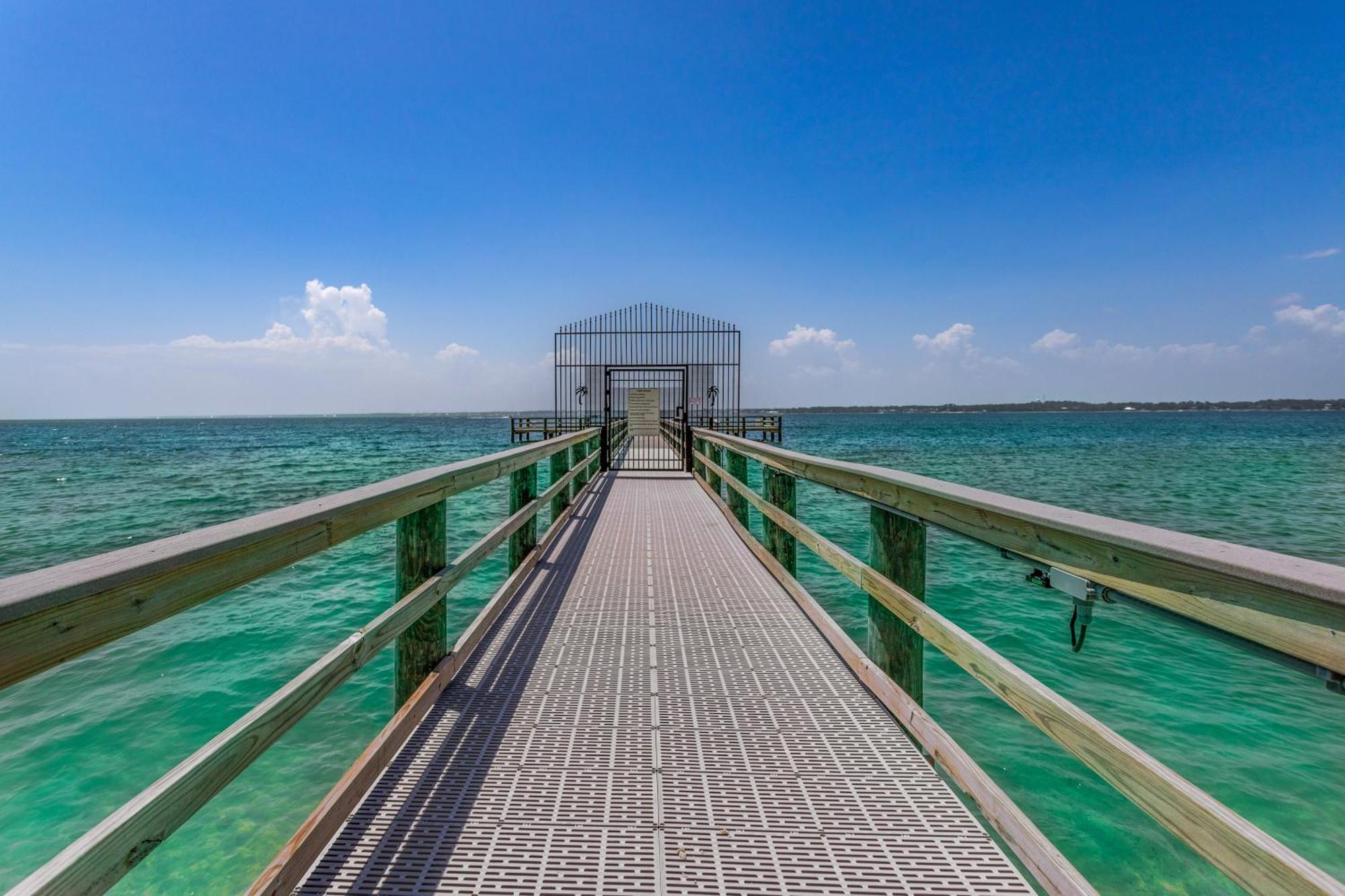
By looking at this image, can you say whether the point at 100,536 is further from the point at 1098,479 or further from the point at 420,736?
the point at 1098,479

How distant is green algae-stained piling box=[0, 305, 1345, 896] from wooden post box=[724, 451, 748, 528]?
2.40 meters

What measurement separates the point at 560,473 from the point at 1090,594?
5334 millimetres

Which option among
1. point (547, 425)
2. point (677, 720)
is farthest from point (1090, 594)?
point (547, 425)

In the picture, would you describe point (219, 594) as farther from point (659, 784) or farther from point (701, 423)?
point (701, 423)

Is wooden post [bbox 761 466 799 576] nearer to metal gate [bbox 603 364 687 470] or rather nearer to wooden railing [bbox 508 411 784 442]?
metal gate [bbox 603 364 687 470]

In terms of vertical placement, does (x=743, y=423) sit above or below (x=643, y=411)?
below

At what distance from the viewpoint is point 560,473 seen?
621cm

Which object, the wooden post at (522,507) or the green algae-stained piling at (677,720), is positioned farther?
the wooden post at (522,507)

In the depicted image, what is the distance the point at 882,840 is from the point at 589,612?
7.12ft

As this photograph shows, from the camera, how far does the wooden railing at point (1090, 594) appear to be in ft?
2.93

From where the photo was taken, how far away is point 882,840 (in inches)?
67.2

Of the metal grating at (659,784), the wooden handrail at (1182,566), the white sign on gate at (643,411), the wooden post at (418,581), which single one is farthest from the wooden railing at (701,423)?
the wooden handrail at (1182,566)

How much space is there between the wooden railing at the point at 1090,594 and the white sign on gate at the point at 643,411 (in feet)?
33.4

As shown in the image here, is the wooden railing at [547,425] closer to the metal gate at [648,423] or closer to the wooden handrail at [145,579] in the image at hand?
the metal gate at [648,423]
